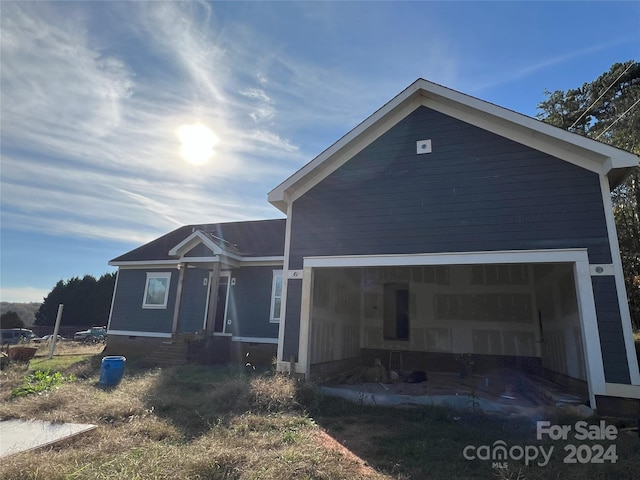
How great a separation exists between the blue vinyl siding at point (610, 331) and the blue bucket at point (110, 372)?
34.7 ft

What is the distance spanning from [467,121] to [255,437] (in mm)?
7928

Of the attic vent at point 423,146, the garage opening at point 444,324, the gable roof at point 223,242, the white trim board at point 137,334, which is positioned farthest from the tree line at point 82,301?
the attic vent at point 423,146

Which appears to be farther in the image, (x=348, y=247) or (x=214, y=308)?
(x=214, y=308)

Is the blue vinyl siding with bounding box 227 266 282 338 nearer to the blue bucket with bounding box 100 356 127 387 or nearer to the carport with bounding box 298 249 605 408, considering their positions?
the carport with bounding box 298 249 605 408

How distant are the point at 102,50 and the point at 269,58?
3700mm

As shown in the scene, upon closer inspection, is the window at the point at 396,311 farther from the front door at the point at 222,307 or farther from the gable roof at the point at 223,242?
the front door at the point at 222,307

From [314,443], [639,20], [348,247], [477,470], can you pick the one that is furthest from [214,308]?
[639,20]

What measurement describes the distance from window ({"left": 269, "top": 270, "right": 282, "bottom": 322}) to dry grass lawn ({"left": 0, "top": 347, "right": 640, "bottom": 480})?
484cm

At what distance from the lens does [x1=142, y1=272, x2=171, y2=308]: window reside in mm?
15719

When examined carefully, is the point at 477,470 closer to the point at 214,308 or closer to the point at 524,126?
the point at 524,126

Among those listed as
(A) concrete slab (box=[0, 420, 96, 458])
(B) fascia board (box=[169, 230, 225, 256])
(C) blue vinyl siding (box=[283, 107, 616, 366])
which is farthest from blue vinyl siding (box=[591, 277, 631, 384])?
(B) fascia board (box=[169, 230, 225, 256])

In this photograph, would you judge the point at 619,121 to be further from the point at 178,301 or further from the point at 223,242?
the point at 178,301

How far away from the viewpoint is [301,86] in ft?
32.1

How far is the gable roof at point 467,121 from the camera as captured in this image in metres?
7.37
